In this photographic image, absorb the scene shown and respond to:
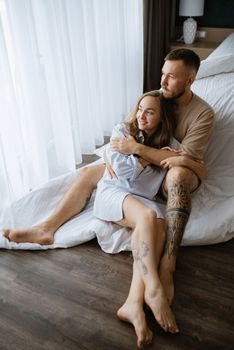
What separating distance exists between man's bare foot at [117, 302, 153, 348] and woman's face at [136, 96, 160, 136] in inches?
34.5

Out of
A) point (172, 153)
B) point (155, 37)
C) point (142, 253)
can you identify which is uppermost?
point (155, 37)

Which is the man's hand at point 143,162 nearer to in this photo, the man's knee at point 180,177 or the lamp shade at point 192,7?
the man's knee at point 180,177

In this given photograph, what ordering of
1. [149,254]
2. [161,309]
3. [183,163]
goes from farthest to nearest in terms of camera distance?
[183,163] < [149,254] < [161,309]

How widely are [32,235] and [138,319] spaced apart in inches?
28.8

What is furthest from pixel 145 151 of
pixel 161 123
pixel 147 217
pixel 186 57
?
pixel 186 57

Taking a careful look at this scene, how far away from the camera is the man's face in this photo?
174 cm

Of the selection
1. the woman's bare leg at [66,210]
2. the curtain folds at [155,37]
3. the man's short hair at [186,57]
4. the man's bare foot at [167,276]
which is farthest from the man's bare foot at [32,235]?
the curtain folds at [155,37]

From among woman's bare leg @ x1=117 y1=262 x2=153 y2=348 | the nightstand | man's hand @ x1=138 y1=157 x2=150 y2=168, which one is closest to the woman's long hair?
man's hand @ x1=138 y1=157 x2=150 y2=168

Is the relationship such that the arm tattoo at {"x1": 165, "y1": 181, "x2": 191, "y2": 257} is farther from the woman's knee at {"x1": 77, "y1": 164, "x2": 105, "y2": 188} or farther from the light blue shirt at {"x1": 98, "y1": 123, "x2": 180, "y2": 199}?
the woman's knee at {"x1": 77, "y1": 164, "x2": 105, "y2": 188}

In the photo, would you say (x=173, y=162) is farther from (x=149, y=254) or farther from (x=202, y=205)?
(x=149, y=254)

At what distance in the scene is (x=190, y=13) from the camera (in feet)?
11.3

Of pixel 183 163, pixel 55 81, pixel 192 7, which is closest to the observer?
pixel 183 163

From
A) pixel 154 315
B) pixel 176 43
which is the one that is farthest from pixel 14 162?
pixel 176 43

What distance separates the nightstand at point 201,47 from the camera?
3.42 metres
